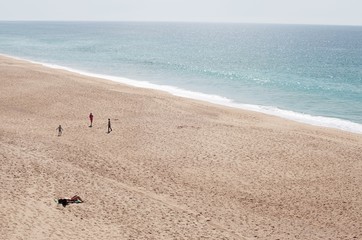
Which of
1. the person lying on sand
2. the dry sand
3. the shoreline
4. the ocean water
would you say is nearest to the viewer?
the dry sand

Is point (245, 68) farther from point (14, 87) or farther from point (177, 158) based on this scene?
point (177, 158)

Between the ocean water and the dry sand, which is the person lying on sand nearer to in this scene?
the dry sand

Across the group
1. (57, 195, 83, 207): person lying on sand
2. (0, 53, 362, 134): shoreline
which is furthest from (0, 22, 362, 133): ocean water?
Answer: (57, 195, 83, 207): person lying on sand

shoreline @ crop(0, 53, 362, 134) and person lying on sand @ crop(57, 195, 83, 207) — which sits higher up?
person lying on sand @ crop(57, 195, 83, 207)

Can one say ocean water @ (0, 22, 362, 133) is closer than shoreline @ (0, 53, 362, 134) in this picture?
No

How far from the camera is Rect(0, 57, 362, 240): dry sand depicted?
15.4 m

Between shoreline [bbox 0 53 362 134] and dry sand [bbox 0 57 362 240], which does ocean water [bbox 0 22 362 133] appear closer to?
shoreline [bbox 0 53 362 134]

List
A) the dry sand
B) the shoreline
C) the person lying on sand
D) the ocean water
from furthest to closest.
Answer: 1. the ocean water
2. the shoreline
3. the person lying on sand
4. the dry sand

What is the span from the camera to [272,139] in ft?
87.7

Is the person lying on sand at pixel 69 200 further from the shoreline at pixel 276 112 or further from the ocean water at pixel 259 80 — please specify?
the ocean water at pixel 259 80

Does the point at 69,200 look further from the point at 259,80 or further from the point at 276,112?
the point at 259,80

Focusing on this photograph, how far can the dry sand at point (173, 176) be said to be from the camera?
1536cm

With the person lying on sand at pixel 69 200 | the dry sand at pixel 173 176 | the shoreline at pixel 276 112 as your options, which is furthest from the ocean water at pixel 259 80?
the person lying on sand at pixel 69 200

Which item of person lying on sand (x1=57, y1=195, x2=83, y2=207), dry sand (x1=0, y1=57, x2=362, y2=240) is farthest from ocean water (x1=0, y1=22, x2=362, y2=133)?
person lying on sand (x1=57, y1=195, x2=83, y2=207)
